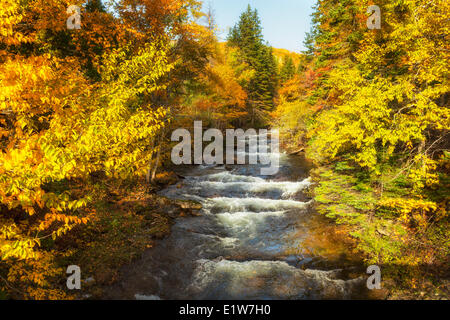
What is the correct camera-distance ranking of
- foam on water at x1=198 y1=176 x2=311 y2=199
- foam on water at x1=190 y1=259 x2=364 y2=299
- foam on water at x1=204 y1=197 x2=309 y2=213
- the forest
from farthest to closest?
foam on water at x1=198 y1=176 x2=311 y2=199
foam on water at x1=204 y1=197 x2=309 y2=213
foam on water at x1=190 y1=259 x2=364 y2=299
the forest

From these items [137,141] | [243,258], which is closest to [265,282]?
[243,258]

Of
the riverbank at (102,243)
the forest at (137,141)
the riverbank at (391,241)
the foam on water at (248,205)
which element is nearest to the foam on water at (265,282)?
the riverbank at (391,241)

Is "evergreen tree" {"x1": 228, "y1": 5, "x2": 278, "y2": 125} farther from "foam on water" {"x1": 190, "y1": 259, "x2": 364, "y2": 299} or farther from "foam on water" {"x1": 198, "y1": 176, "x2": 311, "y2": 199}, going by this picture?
"foam on water" {"x1": 190, "y1": 259, "x2": 364, "y2": 299}

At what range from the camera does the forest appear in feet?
15.3

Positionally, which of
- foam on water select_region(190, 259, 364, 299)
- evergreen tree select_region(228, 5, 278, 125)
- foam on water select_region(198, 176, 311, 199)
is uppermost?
evergreen tree select_region(228, 5, 278, 125)

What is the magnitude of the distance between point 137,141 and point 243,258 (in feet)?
21.8

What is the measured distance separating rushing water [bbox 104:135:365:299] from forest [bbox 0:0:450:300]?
764 mm

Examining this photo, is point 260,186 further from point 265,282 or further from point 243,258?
point 265,282

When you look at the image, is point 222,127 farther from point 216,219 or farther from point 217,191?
point 216,219

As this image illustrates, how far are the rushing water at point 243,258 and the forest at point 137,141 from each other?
30.1 inches

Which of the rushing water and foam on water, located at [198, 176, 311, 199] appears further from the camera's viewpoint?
foam on water, located at [198, 176, 311, 199]

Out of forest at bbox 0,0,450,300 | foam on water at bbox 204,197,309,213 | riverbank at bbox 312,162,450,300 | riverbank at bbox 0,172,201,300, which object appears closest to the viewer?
forest at bbox 0,0,450,300

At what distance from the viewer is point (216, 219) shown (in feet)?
35.7

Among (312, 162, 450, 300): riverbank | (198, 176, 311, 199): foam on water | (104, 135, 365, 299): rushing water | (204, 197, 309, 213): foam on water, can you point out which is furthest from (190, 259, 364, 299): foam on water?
(198, 176, 311, 199): foam on water
